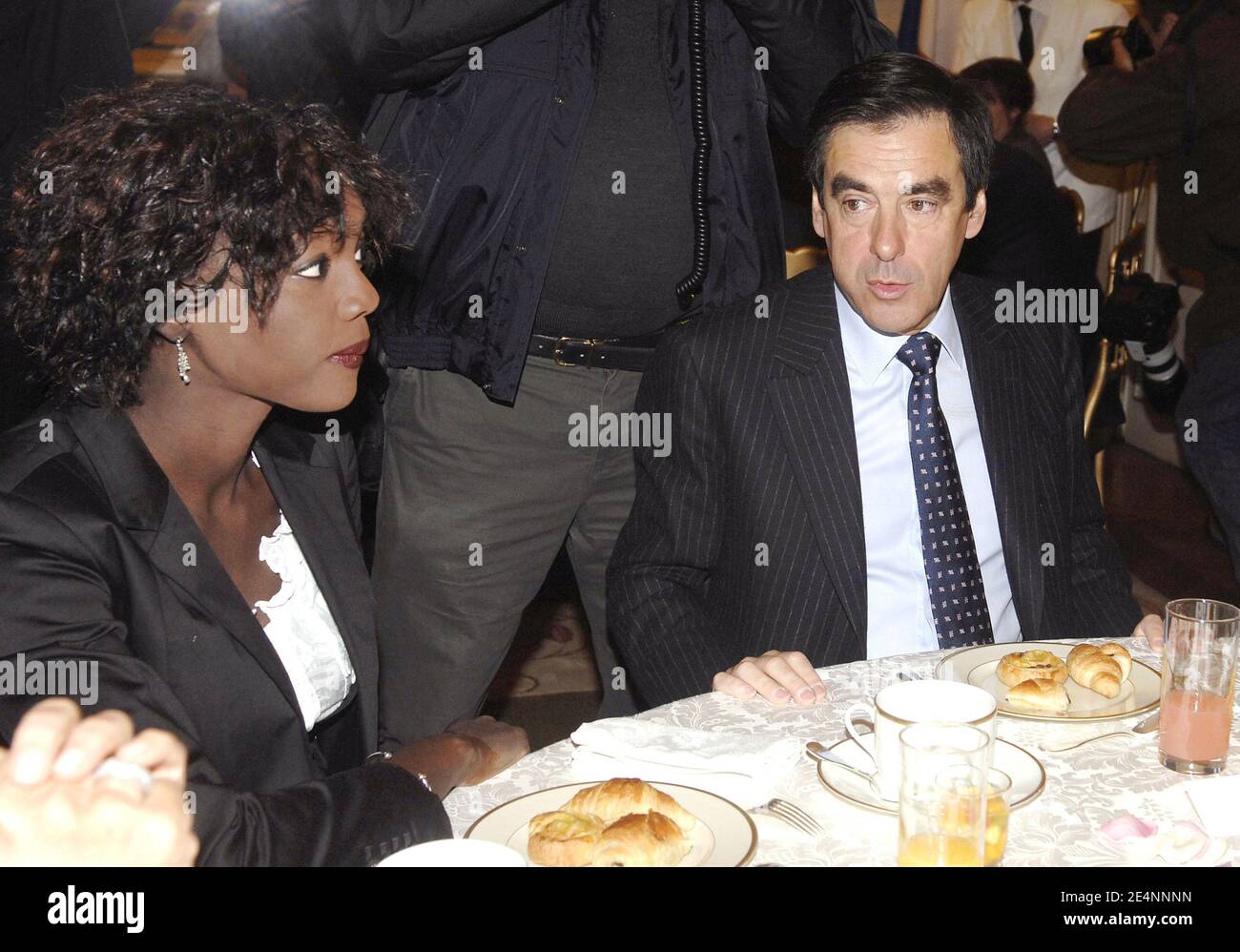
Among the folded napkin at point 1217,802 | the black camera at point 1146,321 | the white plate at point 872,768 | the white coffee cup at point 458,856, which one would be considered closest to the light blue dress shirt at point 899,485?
the white plate at point 872,768

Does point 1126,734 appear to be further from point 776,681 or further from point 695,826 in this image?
point 695,826

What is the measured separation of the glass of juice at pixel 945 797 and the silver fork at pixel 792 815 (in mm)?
136

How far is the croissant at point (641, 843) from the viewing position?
113 cm

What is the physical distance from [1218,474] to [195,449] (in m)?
2.48

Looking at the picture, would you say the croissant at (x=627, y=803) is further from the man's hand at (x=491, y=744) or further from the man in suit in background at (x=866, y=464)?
the man in suit in background at (x=866, y=464)

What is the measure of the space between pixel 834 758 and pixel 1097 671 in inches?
16.1

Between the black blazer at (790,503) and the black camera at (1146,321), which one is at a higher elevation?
the black camera at (1146,321)

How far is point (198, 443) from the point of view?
5.56 ft

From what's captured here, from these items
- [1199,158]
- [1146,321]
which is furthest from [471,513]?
[1146,321]

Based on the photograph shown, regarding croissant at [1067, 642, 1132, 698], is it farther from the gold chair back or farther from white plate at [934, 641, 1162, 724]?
the gold chair back

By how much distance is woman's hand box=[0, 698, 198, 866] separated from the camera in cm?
86

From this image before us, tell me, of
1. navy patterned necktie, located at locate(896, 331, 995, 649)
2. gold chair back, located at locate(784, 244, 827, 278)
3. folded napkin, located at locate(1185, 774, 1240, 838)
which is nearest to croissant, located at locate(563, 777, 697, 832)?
folded napkin, located at locate(1185, 774, 1240, 838)
